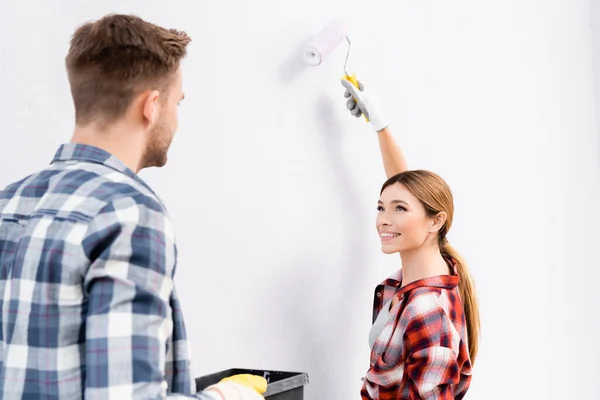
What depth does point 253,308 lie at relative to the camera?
1.95 meters

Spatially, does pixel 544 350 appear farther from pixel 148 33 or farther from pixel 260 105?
pixel 148 33

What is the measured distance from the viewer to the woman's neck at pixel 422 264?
2.00 m

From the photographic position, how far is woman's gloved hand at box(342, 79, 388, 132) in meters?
2.16

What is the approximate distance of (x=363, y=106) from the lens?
7.14 ft

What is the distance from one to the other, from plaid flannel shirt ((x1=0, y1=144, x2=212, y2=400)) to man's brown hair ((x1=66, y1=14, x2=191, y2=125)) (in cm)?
10

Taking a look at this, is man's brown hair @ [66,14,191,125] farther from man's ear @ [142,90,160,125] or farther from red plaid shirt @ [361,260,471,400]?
red plaid shirt @ [361,260,471,400]

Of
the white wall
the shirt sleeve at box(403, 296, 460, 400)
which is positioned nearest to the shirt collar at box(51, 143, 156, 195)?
the white wall

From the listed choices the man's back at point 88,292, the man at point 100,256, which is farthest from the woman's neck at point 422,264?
the man's back at point 88,292

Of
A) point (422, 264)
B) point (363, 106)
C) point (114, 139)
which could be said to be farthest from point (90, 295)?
point (363, 106)

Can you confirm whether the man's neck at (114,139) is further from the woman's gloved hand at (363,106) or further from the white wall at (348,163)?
the woman's gloved hand at (363,106)

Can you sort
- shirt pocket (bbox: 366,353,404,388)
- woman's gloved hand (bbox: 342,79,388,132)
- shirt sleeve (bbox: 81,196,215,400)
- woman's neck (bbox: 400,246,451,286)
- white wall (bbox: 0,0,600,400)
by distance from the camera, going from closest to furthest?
shirt sleeve (bbox: 81,196,215,400)
white wall (bbox: 0,0,600,400)
shirt pocket (bbox: 366,353,404,388)
woman's neck (bbox: 400,246,451,286)
woman's gloved hand (bbox: 342,79,388,132)

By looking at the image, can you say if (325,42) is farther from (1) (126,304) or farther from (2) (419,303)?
(1) (126,304)

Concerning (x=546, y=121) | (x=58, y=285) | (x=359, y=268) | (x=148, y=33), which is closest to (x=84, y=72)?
(x=148, y=33)

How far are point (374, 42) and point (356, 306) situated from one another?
80 cm
